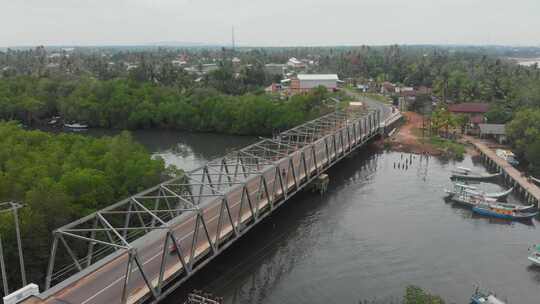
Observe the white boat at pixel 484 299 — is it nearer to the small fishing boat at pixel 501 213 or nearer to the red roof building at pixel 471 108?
the small fishing boat at pixel 501 213

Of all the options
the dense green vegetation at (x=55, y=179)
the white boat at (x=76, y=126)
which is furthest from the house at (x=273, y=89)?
the dense green vegetation at (x=55, y=179)

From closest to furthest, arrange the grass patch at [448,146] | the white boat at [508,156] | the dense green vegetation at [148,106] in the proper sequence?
the white boat at [508,156] → the grass patch at [448,146] → the dense green vegetation at [148,106]

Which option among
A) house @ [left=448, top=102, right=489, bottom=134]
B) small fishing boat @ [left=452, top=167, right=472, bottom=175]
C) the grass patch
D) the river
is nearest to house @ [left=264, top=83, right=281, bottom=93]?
house @ [left=448, top=102, right=489, bottom=134]

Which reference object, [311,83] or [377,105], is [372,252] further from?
[311,83]

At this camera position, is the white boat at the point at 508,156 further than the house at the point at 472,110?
No

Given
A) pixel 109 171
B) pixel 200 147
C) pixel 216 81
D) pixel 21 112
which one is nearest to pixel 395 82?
pixel 216 81

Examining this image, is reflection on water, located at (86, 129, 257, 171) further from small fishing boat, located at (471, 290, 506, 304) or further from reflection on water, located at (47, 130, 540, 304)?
small fishing boat, located at (471, 290, 506, 304)

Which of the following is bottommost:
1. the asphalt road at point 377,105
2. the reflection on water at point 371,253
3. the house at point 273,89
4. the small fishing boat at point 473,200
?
the reflection on water at point 371,253

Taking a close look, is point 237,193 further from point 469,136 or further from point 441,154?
point 469,136
